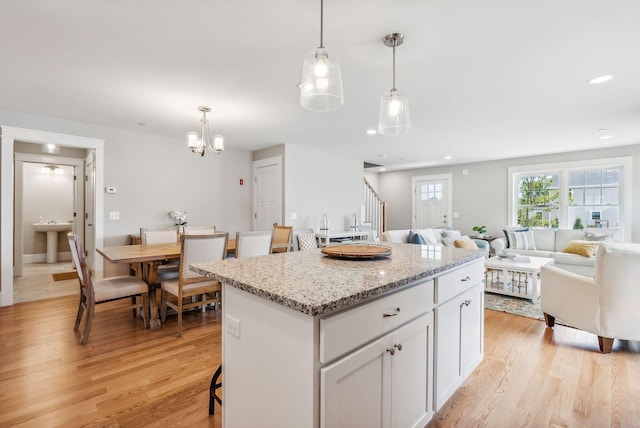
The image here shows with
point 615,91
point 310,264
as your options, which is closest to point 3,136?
point 310,264

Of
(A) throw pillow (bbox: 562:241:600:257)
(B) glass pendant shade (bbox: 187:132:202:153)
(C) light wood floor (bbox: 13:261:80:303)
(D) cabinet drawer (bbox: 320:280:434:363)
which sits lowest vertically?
(C) light wood floor (bbox: 13:261:80:303)

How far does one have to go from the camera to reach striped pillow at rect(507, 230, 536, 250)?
5723 millimetres

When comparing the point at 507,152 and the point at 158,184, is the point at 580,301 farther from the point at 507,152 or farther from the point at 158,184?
the point at 158,184

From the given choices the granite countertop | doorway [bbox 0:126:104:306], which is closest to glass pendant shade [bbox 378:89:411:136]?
the granite countertop

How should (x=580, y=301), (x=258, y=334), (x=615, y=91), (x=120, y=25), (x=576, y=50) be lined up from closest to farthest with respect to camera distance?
(x=258, y=334) → (x=120, y=25) → (x=576, y=50) → (x=580, y=301) → (x=615, y=91)

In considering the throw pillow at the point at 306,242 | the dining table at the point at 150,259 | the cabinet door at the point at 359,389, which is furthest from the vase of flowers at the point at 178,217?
the cabinet door at the point at 359,389

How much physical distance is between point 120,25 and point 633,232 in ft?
25.9

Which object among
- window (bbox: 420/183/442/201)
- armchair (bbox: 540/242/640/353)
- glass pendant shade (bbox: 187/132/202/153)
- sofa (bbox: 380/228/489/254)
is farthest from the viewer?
window (bbox: 420/183/442/201)

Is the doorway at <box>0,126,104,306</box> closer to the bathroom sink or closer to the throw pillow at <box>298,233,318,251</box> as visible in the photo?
the bathroom sink

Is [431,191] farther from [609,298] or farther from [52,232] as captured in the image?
[52,232]

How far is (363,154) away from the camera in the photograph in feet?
20.8

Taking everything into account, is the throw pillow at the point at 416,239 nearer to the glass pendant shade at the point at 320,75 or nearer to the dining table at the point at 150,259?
the dining table at the point at 150,259

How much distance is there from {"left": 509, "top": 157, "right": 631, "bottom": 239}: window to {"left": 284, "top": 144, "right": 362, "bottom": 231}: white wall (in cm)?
358

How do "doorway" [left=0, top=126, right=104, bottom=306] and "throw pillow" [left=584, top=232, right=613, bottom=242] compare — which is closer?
"doorway" [left=0, top=126, right=104, bottom=306]
